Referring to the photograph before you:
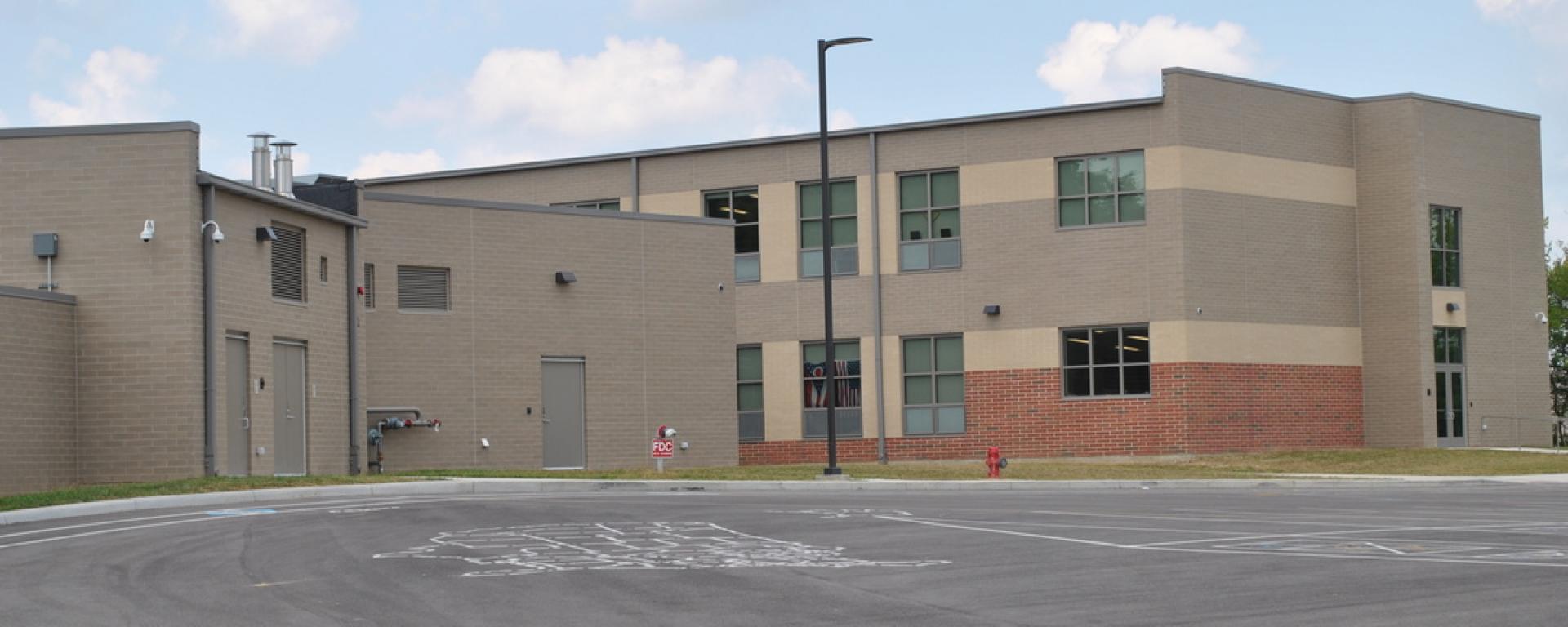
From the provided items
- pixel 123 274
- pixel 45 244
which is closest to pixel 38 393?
pixel 123 274

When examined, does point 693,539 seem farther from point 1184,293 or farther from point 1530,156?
point 1530,156

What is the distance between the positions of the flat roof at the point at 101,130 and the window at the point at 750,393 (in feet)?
62.5

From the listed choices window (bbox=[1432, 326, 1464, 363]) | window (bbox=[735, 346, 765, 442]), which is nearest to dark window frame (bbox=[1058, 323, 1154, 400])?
window (bbox=[1432, 326, 1464, 363])

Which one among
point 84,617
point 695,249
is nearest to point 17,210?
point 695,249

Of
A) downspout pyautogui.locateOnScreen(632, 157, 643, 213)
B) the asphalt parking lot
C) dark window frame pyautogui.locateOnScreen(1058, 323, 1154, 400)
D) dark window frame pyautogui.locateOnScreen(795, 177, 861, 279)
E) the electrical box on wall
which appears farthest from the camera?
downspout pyautogui.locateOnScreen(632, 157, 643, 213)

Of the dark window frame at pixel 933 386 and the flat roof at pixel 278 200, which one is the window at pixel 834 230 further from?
the flat roof at pixel 278 200

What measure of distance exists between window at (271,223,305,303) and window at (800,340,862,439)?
15.5 m

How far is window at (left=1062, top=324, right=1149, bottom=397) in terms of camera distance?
3906 centimetres

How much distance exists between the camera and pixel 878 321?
41406 millimetres

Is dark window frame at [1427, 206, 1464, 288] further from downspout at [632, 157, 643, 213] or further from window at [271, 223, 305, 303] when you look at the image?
window at [271, 223, 305, 303]

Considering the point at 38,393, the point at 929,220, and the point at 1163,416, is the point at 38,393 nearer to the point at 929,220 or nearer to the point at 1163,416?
the point at 929,220

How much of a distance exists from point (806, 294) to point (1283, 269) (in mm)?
10912

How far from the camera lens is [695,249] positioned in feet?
119

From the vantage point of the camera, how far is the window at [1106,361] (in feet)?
128
